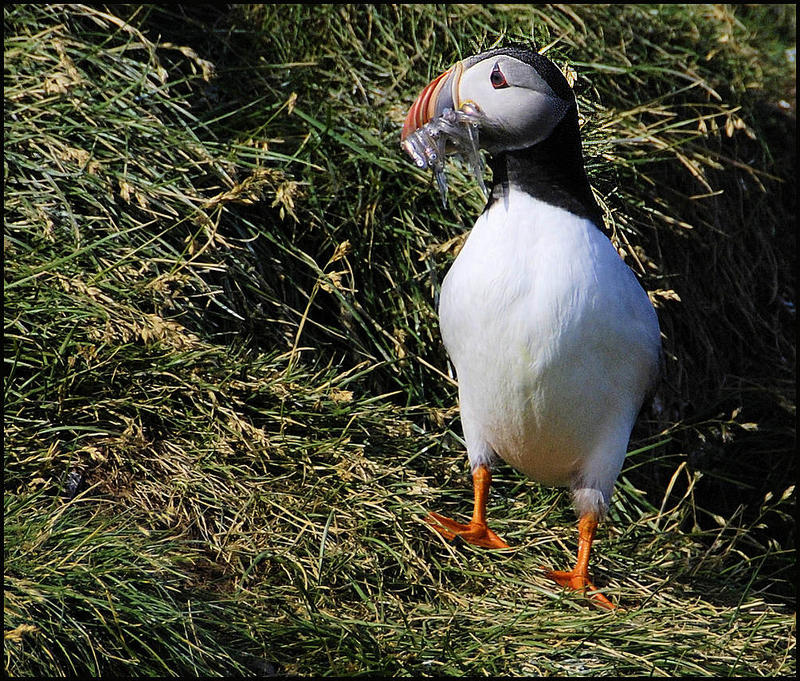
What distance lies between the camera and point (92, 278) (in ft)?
11.8

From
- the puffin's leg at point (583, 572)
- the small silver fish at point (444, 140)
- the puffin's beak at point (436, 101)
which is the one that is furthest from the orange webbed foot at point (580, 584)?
the puffin's beak at point (436, 101)

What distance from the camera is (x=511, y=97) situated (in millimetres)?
3123

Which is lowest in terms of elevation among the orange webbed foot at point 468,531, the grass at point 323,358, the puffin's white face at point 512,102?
the orange webbed foot at point 468,531

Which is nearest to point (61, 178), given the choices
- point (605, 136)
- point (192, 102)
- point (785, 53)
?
point (192, 102)

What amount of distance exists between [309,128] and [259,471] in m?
1.67

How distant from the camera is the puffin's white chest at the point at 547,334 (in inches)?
123

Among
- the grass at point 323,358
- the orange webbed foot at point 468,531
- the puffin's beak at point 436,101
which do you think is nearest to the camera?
the grass at point 323,358

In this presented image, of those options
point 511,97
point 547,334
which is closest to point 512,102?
point 511,97

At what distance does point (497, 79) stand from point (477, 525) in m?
1.53

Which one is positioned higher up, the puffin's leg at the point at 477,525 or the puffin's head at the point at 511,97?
the puffin's head at the point at 511,97

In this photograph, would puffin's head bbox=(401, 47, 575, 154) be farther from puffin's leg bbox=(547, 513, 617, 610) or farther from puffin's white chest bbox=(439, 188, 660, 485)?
puffin's leg bbox=(547, 513, 617, 610)

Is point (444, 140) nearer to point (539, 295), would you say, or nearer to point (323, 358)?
point (539, 295)

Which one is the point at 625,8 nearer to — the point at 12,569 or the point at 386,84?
the point at 386,84

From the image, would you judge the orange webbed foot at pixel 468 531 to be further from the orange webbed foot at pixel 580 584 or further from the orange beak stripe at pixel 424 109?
the orange beak stripe at pixel 424 109
